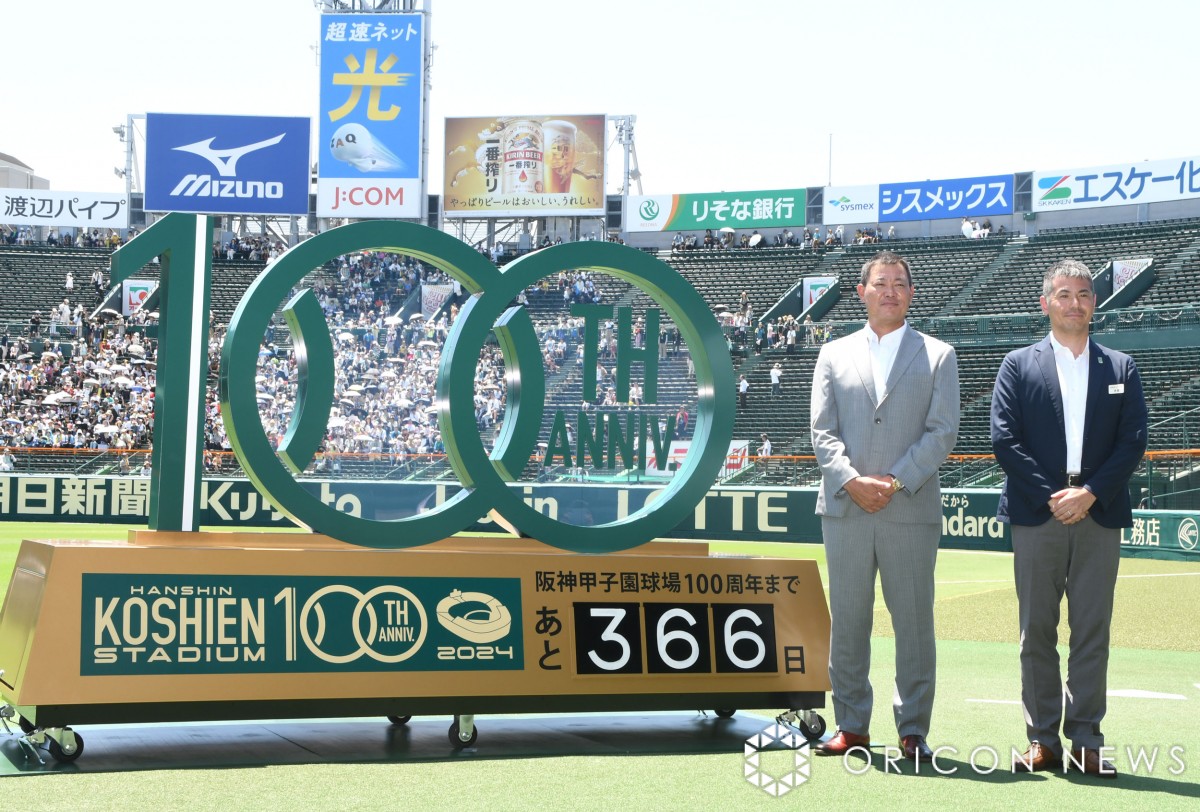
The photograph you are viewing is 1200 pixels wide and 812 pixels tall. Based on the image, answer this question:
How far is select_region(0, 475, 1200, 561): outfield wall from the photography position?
20953 millimetres

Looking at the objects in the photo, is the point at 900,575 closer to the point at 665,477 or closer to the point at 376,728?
the point at 665,477

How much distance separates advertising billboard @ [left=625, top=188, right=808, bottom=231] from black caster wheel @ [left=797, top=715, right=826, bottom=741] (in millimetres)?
40414

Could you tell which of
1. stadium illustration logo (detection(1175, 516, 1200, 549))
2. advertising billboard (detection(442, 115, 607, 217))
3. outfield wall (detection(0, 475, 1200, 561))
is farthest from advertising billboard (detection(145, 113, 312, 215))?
stadium illustration logo (detection(1175, 516, 1200, 549))

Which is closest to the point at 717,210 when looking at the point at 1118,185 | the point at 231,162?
the point at 1118,185

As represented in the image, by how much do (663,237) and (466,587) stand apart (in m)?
42.4

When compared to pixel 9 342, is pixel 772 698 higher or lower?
lower

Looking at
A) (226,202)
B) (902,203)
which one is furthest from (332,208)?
(902,203)

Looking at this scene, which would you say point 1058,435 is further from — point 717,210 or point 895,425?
point 717,210

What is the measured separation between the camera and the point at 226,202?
42781 mm

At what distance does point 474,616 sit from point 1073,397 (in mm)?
2727

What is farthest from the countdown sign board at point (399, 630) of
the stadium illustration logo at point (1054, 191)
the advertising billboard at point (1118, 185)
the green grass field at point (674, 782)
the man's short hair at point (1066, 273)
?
the stadium illustration logo at point (1054, 191)

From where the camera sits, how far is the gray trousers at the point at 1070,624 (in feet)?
17.4

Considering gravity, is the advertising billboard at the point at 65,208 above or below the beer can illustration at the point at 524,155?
below

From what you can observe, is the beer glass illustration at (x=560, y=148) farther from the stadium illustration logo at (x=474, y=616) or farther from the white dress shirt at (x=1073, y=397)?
the white dress shirt at (x=1073, y=397)
